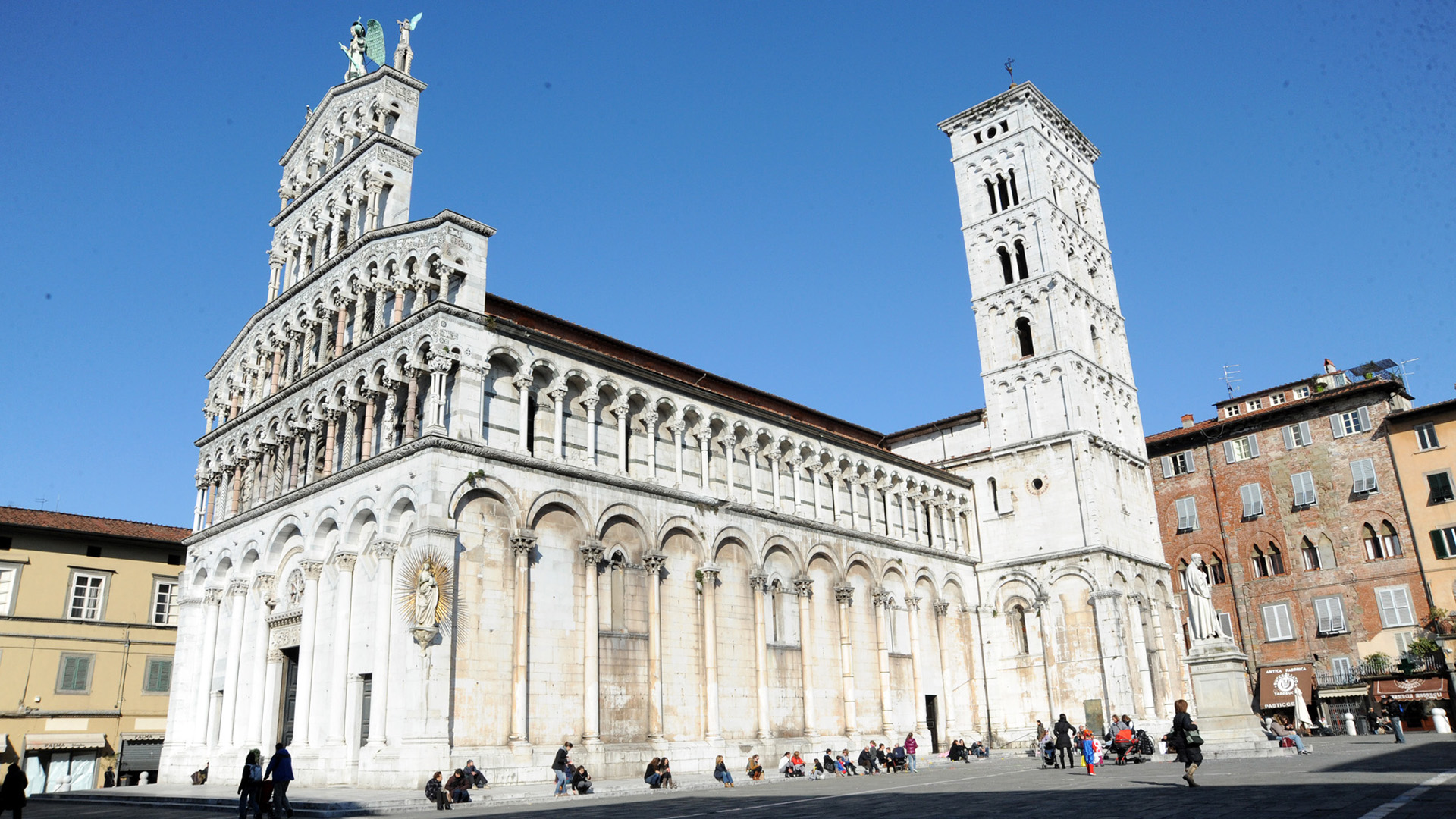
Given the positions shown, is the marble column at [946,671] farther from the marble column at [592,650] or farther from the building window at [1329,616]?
the marble column at [592,650]

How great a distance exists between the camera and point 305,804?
744 inches

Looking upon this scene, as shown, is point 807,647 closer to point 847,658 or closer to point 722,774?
point 847,658

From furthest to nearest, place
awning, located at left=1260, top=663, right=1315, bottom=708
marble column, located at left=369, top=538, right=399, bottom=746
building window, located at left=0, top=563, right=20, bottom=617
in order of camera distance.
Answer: awning, located at left=1260, top=663, right=1315, bottom=708, building window, located at left=0, top=563, right=20, bottom=617, marble column, located at left=369, top=538, right=399, bottom=746

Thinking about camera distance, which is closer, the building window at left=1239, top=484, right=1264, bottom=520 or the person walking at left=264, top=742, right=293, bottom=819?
the person walking at left=264, top=742, right=293, bottom=819

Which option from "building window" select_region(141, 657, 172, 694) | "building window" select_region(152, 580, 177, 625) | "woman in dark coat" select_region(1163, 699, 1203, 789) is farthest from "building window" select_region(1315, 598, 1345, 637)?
"building window" select_region(152, 580, 177, 625)

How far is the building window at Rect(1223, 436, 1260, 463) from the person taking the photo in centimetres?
4684

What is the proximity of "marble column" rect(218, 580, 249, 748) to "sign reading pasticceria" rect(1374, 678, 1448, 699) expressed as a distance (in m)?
43.6

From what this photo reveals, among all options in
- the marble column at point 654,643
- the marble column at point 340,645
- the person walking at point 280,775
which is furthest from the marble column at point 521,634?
the person walking at point 280,775

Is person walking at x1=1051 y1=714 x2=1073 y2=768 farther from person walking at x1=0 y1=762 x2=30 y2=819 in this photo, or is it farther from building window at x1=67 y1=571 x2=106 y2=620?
building window at x1=67 y1=571 x2=106 y2=620

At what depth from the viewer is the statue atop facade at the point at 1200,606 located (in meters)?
26.9

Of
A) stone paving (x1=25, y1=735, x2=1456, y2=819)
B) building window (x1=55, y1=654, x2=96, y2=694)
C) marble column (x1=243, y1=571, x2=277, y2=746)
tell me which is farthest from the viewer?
building window (x1=55, y1=654, x2=96, y2=694)

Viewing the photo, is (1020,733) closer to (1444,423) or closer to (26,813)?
(1444,423)

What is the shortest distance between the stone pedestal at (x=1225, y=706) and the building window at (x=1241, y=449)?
23.9 metres

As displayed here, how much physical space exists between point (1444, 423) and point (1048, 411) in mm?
16293
